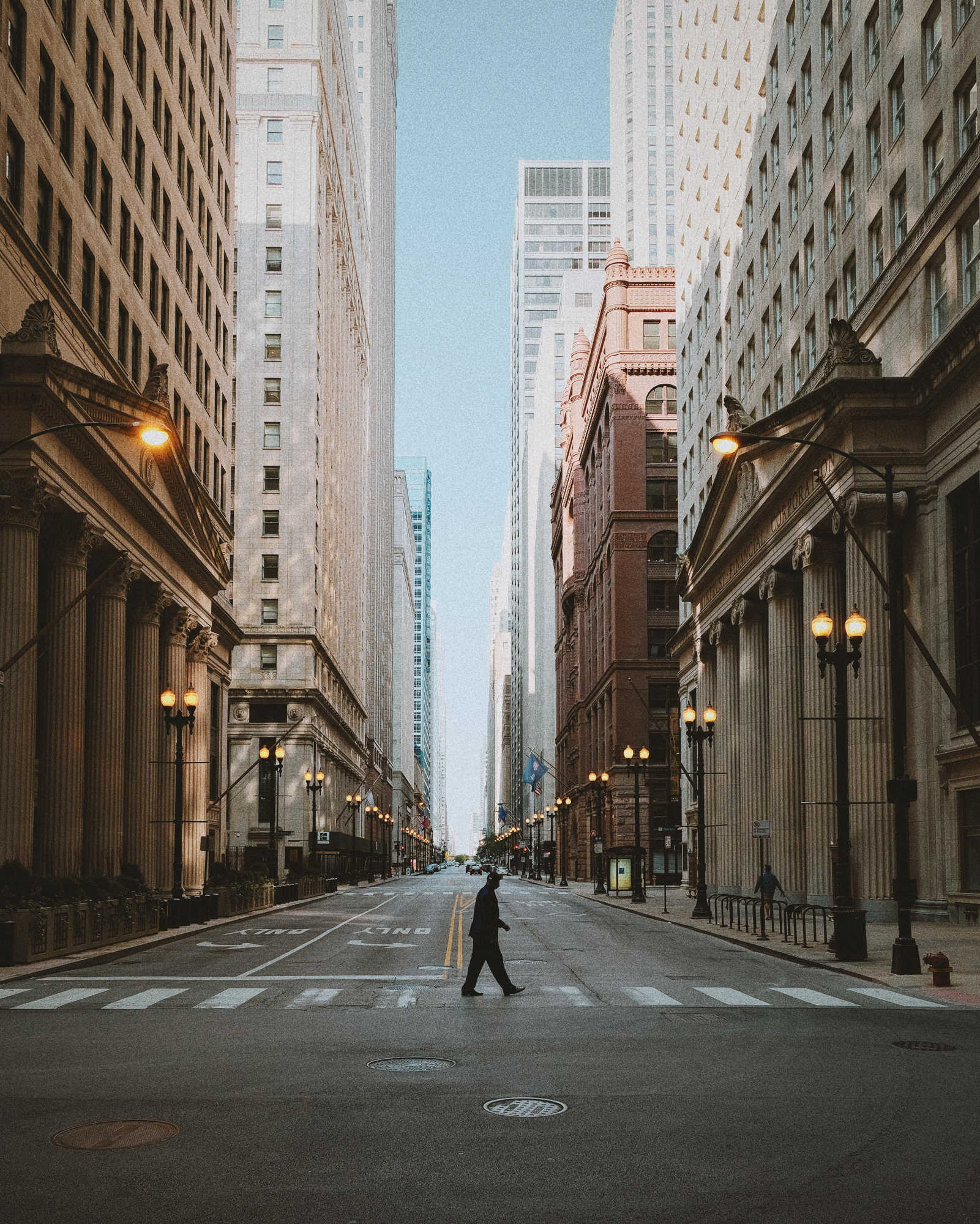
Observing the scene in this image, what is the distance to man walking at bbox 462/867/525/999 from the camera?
19.6 meters

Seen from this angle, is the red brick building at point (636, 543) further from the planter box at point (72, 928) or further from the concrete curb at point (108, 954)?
the planter box at point (72, 928)

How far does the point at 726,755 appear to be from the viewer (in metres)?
60.0

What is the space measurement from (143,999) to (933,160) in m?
29.4

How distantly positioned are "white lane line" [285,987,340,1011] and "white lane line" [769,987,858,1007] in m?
6.78

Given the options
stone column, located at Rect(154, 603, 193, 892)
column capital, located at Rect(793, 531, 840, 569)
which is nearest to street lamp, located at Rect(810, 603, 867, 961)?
column capital, located at Rect(793, 531, 840, 569)

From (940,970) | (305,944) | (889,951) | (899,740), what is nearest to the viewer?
Answer: (940,970)

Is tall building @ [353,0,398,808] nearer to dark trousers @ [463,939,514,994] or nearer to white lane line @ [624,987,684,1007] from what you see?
white lane line @ [624,987,684,1007]

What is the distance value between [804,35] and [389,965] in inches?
1479

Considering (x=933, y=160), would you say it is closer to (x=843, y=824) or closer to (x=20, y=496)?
(x=843, y=824)

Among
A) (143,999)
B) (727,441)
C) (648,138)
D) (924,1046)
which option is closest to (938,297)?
(727,441)

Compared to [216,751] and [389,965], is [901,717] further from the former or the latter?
[216,751]

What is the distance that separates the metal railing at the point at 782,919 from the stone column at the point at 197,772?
24458mm

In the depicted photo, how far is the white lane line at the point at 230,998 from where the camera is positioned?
18391 millimetres

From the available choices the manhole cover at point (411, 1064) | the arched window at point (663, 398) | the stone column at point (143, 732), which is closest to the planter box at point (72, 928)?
the manhole cover at point (411, 1064)
